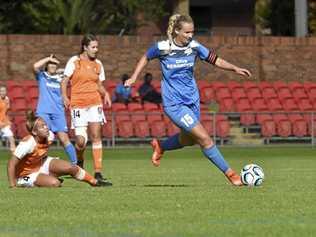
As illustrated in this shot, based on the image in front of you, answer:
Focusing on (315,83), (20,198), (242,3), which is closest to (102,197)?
(20,198)

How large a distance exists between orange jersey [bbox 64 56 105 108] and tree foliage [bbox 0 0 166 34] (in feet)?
69.2

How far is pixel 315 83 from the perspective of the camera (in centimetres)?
3712

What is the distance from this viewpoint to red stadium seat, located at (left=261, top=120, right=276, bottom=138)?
32031 mm

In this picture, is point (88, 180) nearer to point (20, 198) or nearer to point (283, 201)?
point (20, 198)

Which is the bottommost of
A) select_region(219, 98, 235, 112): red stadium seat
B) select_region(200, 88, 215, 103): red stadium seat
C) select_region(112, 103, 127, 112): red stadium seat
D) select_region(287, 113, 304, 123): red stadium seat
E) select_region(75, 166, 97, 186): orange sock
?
select_region(75, 166, 97, 186): orange sock

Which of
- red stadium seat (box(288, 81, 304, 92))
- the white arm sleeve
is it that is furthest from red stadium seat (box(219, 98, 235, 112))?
the white arm sleeve

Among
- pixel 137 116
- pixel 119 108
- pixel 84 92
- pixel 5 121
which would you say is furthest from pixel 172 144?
pixel 119 108

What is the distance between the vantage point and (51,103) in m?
19.0

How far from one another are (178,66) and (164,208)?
3537mm

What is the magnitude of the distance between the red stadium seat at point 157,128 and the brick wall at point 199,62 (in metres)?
4.83

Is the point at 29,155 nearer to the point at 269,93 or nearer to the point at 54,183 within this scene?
the point at 54,183

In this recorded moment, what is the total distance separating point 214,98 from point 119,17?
387 inches

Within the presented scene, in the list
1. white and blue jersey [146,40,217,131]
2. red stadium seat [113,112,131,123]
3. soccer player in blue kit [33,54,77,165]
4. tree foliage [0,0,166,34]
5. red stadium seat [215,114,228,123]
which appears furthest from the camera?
tree foliage [0,0,166,34]

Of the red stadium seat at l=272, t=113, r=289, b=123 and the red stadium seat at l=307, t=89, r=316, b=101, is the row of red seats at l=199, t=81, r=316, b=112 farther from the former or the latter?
the red stadium seat at l=272, t=113, r=289, b=123
